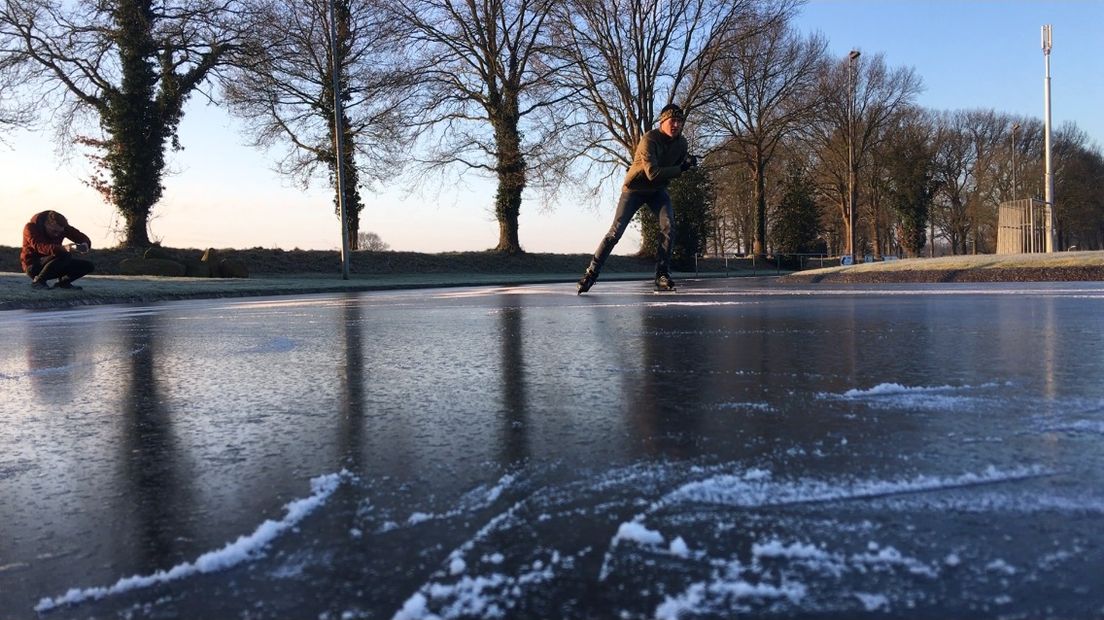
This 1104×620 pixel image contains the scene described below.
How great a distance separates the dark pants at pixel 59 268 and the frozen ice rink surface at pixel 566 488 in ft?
37.9

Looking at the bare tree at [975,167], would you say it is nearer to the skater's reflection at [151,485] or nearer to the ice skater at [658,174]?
the ice skater at [658,174]

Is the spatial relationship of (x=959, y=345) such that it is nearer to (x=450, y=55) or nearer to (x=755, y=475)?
(x=755, y=475)

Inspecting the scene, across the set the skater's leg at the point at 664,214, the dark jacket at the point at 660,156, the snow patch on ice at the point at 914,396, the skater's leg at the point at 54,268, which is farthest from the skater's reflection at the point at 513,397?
the skater's leg at the point at 54,268

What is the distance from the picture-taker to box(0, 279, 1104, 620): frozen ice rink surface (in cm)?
136

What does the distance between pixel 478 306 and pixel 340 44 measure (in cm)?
2570

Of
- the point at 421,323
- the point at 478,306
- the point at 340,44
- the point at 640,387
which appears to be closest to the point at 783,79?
the point at 340,44

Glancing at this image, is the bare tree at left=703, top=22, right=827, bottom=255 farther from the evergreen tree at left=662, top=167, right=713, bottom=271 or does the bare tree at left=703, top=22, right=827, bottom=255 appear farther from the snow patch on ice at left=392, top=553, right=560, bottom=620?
the snow patch on ice at left=392, top=553, right=560, bottom=620

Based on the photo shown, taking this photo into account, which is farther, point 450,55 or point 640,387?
point 450,55

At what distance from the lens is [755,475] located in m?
1.98

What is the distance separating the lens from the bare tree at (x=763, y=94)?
3431 centimetres

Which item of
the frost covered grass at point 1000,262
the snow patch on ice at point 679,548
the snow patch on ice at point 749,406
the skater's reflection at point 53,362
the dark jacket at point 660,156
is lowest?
the snow patch on ice at point 679,548

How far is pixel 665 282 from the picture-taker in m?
11.1

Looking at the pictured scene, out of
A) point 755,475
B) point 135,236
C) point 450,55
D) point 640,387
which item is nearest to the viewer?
point 755,475

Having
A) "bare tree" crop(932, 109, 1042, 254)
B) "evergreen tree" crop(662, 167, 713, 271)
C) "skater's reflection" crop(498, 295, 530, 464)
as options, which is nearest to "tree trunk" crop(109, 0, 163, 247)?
"evergreen tree" crop(662, 167, 713, 271)
